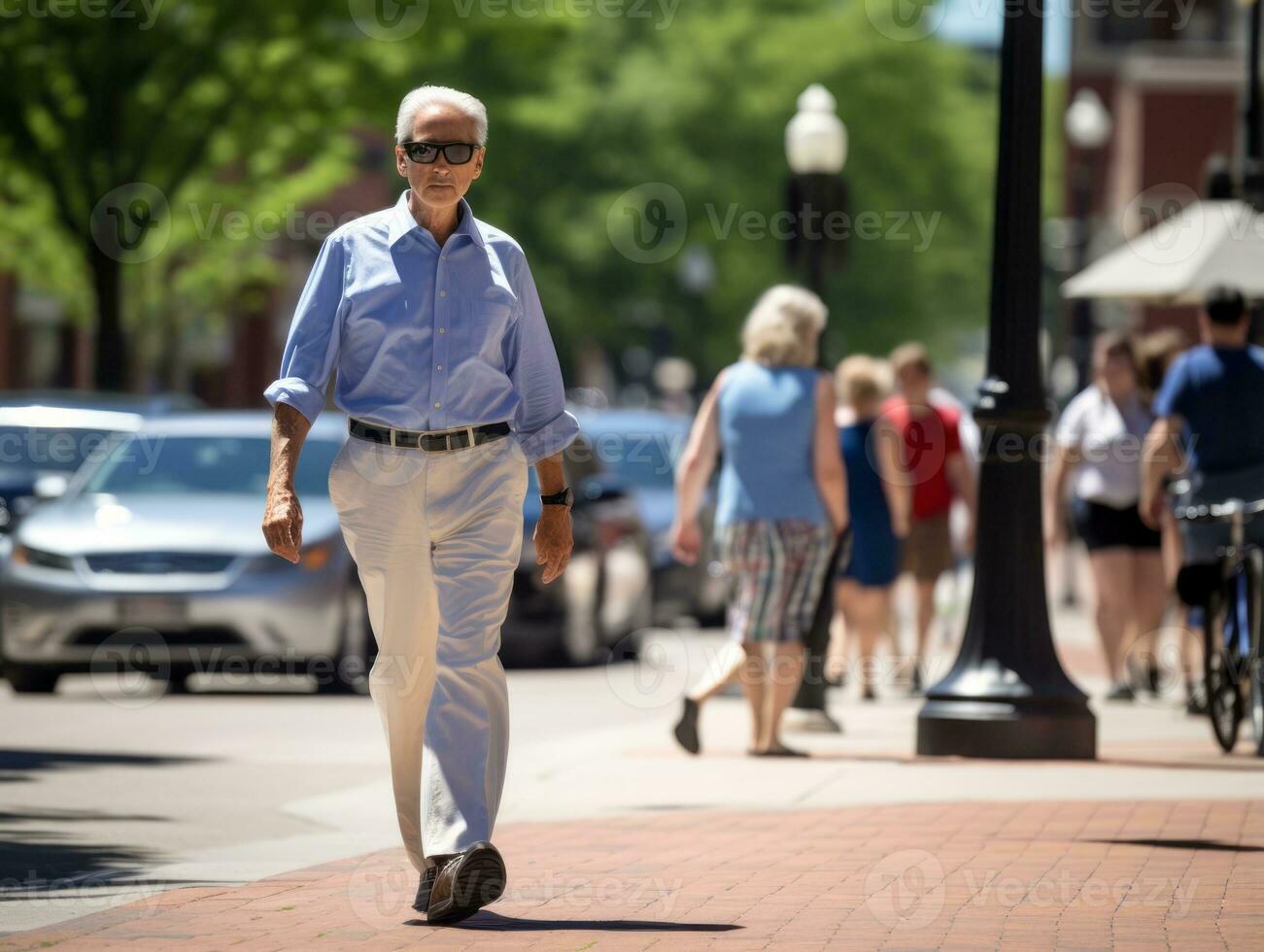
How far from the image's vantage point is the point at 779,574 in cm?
1098

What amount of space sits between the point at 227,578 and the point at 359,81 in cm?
1434

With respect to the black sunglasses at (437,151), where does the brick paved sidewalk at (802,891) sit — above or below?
below

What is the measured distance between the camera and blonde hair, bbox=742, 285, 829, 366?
36.8 ft

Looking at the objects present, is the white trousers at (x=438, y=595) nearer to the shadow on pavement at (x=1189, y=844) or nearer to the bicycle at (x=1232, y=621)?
the shadow on pavement at (x=1189, y=844)

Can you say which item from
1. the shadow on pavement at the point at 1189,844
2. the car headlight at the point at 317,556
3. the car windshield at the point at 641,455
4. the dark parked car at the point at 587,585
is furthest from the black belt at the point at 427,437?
the car windshield at the point at 641,455

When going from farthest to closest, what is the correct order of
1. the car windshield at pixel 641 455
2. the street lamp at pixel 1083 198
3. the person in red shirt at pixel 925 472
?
the street lamp at pixel 1083 198 < the car windshield at pixel 641 455 < the person in red shirt at pixel 925 472

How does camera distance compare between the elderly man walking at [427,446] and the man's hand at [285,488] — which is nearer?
the man's hand at [285,488]

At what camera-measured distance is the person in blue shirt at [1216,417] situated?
37.3 ft

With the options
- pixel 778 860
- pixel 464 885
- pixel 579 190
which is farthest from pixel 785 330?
pixel 579 190

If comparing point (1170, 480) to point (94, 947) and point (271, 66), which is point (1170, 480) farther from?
point (271, 66)

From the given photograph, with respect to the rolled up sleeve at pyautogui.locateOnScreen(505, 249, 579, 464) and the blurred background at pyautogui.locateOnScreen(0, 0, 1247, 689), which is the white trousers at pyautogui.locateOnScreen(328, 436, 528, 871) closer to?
the rolled up sleeve at pyautogui.locateOnScreen(505, 249, 579, 464)

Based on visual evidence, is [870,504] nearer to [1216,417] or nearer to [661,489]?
[1216,417]

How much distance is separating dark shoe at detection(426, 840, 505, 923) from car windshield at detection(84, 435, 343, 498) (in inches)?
331

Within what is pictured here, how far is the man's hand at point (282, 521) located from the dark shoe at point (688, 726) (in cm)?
476
